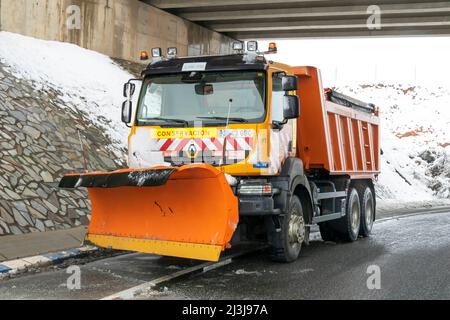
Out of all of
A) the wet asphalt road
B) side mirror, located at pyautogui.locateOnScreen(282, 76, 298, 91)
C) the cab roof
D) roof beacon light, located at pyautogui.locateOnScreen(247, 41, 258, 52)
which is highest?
roof beacon light, located at pyautogui.locateOnScreen(247, 41, 258, 52)

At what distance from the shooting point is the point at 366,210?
10484 mm

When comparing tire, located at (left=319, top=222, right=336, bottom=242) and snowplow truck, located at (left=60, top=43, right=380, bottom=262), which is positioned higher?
snowplow truck, located at (left=60, top=43, right=380, bottom=262)

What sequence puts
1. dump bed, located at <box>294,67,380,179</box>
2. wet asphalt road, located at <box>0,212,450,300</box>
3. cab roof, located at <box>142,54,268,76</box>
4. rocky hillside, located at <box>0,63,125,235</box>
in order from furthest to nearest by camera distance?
rocky hillside, located at <box>0,63,125,235</box> → dump bed, located at <box>294,67,380,179</box> → cab roof, located at <box>142,54,268,76</box> → wet asphalt road, located at <box>0,212,450,300</box>

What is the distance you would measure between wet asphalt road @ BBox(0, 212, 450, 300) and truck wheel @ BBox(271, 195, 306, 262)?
0.46 feet

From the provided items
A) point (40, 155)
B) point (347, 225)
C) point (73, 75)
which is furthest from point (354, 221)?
point (73, 75)

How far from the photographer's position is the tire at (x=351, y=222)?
9453 millimetres

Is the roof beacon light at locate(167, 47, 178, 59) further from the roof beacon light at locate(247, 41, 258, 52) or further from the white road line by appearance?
the white road line

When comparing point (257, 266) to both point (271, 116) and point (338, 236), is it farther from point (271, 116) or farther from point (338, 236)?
point (338, 236)

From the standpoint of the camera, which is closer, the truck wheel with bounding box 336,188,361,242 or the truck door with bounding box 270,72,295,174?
the truck door with bounding box 270,72,295,174

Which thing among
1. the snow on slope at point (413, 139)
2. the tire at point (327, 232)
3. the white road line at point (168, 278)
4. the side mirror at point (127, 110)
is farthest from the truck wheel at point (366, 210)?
the snow on slope at point (413, 139)

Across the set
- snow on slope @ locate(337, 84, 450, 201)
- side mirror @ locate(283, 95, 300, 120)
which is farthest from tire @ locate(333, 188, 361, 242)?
snow on slope @ locate(337, 84, 450, 201)

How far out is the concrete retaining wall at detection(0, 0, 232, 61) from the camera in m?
15.7

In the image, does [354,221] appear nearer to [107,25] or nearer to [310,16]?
[107,25]

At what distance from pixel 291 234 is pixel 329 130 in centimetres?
221
